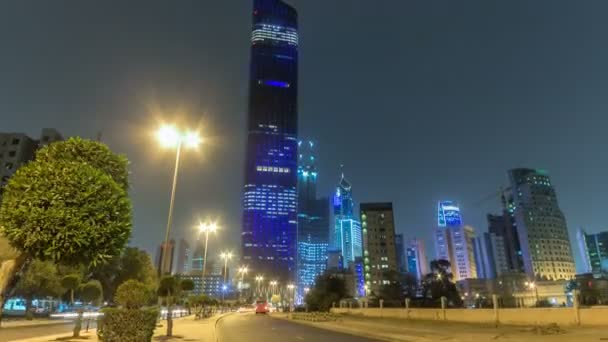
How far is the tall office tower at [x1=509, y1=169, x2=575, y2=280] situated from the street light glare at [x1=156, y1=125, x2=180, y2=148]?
170916 mm

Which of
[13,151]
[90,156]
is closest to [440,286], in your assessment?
[90,156]

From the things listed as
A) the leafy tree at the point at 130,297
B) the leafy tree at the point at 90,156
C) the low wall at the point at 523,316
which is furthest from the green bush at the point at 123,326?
the low wall at the point at 523,316

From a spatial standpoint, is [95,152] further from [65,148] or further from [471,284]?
[471,284]

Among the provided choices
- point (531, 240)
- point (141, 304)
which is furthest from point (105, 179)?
point (531, 240)

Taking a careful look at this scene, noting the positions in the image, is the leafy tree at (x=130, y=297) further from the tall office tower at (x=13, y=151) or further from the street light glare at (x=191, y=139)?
the tall office tower at (x=13, y=151)

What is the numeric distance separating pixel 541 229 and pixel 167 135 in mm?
186345

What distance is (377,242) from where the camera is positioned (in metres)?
153

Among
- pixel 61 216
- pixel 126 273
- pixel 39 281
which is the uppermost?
pixel 126 273

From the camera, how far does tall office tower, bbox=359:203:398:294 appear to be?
14925cm

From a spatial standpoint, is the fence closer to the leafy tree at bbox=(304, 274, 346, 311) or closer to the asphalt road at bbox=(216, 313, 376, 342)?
the asphalt road at bbox=(216, 313, 376, 342)

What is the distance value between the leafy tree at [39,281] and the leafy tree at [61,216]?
120 feet

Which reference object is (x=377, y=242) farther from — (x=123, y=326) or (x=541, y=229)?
(x=123, y=326)

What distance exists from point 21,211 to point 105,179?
2373 mm

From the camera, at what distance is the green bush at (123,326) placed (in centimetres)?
1288
